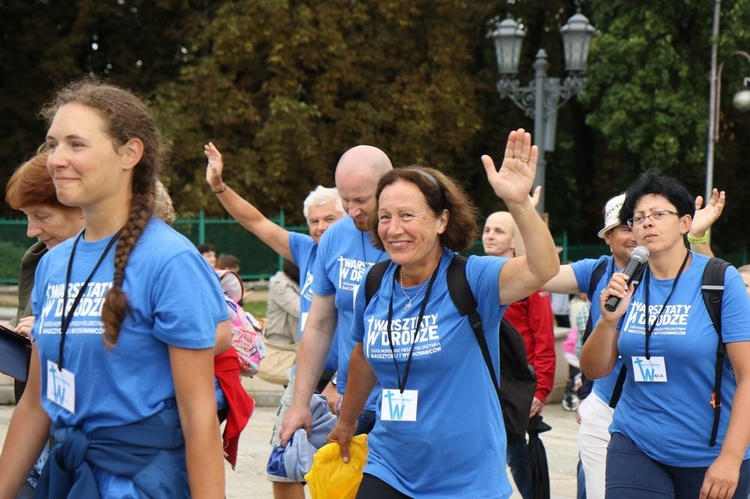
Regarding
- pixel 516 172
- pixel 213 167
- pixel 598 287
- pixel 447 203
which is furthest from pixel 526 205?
pixel 213 167

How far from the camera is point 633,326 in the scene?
4.92 metres

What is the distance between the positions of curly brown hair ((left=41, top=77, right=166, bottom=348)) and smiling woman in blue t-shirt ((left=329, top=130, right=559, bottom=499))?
1.13 meters

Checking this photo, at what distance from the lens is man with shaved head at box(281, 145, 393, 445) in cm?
538

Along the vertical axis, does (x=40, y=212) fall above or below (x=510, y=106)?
below

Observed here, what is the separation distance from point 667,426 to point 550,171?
32.2 metres

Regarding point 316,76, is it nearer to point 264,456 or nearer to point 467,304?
point 264,456

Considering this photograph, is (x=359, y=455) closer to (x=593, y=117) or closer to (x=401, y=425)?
(x=401, y=425)

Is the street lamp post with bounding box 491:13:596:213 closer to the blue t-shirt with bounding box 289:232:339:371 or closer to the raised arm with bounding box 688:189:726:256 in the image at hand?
the blue t-shirt with bounding box 289:232:339:371

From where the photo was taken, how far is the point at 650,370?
189 inches

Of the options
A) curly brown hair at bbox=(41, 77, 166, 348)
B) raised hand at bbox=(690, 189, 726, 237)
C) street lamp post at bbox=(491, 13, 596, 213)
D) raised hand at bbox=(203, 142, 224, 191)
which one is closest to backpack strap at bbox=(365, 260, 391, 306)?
curly brown hair at bbox=(41, 77, 166, 348)

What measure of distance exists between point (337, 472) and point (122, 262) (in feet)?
6.35

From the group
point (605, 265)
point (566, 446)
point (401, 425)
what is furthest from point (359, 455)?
point (566, 446)

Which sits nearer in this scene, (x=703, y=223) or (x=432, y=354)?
(x=432, y=354)

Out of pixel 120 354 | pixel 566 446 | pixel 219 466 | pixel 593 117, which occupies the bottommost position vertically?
pixel 566 446
